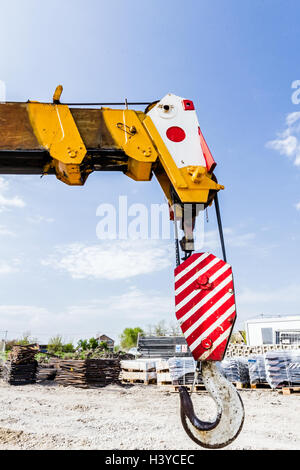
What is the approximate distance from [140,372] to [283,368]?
4392 millimetres

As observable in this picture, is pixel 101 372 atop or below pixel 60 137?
below

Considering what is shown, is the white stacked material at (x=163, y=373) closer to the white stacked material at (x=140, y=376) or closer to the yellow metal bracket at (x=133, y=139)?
the white stacked material at (x=140, y=376)

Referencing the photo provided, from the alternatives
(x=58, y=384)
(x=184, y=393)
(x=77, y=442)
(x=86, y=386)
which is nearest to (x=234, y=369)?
(x=86, y=386)

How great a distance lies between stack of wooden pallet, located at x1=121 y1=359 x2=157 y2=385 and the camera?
1034 centimetres

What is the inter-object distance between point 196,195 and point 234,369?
310 inches

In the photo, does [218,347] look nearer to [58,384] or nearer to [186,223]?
[186,223]

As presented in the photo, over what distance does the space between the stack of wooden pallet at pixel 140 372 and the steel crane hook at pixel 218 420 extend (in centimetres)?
923

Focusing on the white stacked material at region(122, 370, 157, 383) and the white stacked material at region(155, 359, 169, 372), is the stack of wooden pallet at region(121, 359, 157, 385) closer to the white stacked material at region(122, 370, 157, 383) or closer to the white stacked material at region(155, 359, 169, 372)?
the white stacked material at region(122, 370, 157, 383)

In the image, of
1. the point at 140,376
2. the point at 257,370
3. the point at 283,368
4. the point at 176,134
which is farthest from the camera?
the point at 140,376

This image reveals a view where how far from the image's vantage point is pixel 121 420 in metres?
5.11

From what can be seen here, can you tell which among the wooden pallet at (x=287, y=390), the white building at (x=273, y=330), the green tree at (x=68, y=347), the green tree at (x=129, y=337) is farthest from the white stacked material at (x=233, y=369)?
the green tree at (x=129, y=337)

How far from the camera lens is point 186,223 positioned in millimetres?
2498

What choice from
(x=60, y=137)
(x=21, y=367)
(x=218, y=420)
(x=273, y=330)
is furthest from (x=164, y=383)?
(x=273, y=330)

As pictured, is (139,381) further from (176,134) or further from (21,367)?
(176,134)
